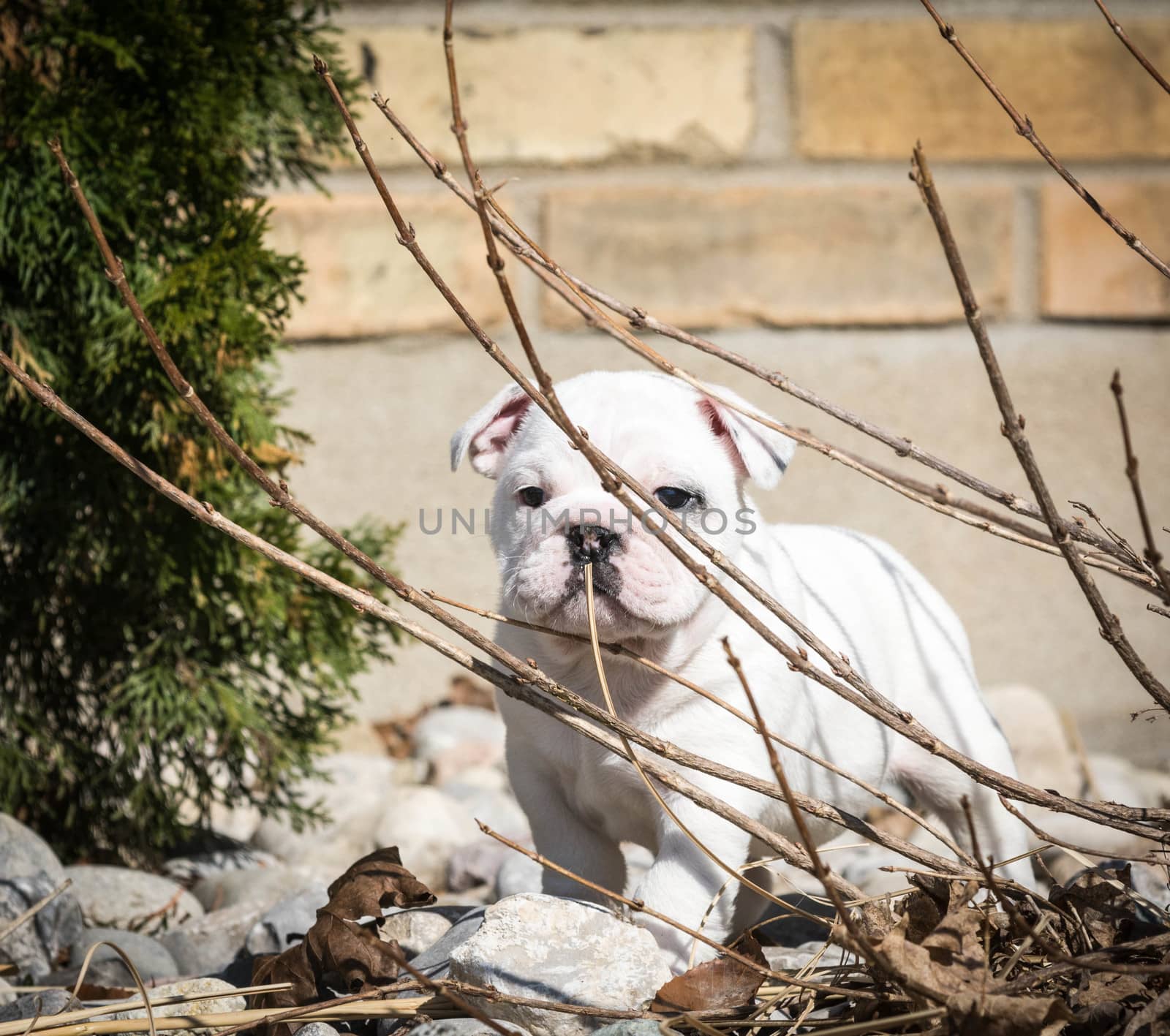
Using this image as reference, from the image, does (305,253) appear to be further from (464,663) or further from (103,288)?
(464,663)

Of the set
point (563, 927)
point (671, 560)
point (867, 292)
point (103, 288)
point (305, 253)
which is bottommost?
point (563, 927)

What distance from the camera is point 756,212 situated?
174 inches

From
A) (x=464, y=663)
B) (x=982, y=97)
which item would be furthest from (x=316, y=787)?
(x=982, y=97)

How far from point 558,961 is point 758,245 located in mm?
3145

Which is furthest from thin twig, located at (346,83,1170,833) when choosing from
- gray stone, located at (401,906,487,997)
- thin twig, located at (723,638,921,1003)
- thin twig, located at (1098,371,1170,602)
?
gray stone, located at (401,906,487,997)

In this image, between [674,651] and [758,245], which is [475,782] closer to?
[674,651]

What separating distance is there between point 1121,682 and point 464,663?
356cm

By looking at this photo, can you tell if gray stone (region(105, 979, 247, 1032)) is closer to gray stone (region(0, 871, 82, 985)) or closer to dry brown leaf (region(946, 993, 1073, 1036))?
gray stone (region(0, 871, 82, 985))

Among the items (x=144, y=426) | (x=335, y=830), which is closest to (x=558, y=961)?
(x=144, y=426)

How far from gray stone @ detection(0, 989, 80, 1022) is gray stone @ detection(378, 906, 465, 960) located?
0.54 meters

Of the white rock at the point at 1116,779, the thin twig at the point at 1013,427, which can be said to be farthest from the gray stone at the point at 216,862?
the white rock at the point at 1116,779

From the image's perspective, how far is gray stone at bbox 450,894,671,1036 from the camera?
1.77 metres

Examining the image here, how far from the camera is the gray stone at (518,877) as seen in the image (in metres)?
2.80

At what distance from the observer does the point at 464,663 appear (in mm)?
1819
